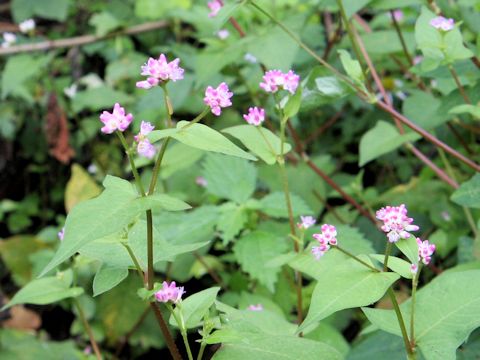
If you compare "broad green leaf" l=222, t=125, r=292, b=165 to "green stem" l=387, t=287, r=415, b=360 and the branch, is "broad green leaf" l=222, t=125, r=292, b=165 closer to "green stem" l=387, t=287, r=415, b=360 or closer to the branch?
"green stem" l=387, t=287, r=415, b=360

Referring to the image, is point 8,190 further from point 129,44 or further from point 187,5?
point 187,5

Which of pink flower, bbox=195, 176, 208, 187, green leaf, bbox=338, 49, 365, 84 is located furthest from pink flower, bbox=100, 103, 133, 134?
pink flower, bbox=195, 176, 208, 187

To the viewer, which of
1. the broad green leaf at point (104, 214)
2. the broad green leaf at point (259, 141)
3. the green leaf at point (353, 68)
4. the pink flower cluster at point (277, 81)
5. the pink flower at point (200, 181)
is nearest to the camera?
the broad green leaf at point (104, 214)

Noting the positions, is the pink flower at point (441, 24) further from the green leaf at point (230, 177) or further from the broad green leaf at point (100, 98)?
the broad green leaf at point (100, 98)

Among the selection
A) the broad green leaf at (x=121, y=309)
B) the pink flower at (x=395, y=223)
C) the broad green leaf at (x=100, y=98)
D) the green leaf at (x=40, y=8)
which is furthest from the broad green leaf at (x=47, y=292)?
the green leaf at (x=40, y=8)

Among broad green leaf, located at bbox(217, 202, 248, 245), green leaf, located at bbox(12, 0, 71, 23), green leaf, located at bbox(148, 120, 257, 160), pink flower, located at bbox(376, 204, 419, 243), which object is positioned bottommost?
broad green leaf, located at bbox(217, 202, 248, 245)
